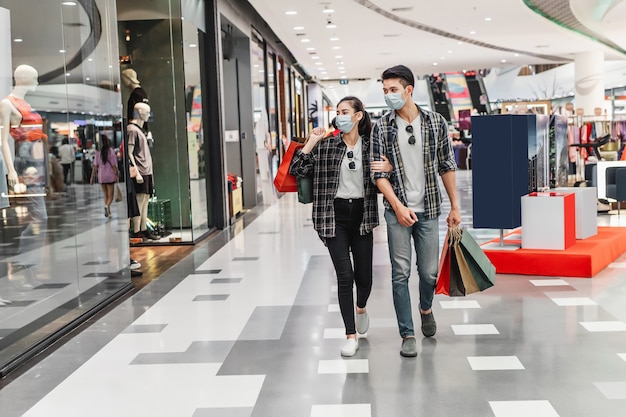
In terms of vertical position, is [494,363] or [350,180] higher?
[350,180]

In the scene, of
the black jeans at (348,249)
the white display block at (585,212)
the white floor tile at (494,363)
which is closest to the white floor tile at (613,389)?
the white floor tile at (494,363)

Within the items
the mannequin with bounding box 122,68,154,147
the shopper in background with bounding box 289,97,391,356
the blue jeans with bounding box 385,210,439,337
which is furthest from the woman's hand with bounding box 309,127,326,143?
the mannequin with bounding box 122,68,154,147

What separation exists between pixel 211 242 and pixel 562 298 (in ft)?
14.7

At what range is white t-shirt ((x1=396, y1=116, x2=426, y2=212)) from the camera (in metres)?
3.71

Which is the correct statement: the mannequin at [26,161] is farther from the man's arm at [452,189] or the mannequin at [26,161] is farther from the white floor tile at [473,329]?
the white floor tile at [473,329]

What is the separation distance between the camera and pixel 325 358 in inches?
148

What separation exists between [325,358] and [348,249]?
551mm

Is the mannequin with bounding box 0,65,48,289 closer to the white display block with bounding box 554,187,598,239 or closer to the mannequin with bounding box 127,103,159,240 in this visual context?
the mannequin with bounding box 127,103,159,240

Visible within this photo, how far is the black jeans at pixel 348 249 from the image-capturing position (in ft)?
12.3

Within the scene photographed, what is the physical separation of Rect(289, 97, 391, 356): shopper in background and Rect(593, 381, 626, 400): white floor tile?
45.7 inches

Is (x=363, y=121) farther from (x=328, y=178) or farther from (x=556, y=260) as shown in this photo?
(x=556, y=260)

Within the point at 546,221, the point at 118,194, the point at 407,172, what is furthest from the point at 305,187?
the point at 546,221

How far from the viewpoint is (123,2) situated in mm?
8391

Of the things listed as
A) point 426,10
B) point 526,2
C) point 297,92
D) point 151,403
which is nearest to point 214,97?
point 426,10
